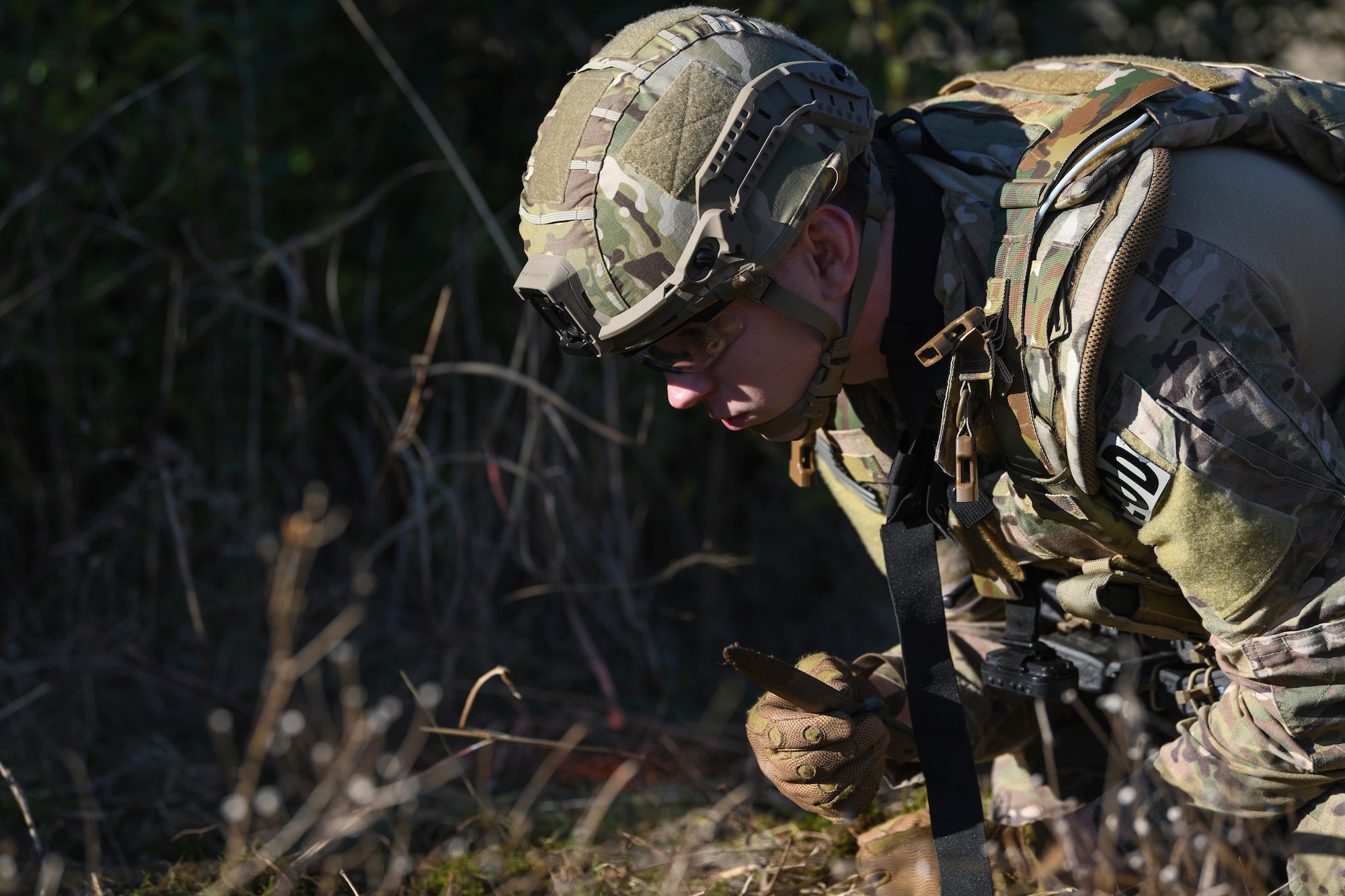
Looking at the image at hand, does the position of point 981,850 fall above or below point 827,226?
below

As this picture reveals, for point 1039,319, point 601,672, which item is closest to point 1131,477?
point 1039,319

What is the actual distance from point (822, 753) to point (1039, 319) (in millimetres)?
810

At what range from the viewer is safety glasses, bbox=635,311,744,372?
185 centimetres

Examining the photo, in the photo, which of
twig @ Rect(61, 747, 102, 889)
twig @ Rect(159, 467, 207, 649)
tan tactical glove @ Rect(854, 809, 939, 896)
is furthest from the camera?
twig @ Rect(159, 467, 207, 649)

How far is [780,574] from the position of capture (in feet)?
13.9

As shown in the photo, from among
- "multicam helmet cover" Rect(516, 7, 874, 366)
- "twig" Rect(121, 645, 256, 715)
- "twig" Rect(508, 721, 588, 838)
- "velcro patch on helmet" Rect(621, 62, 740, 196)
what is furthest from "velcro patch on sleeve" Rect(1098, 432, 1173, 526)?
"twig" Rect(121, 645, 256, 715)

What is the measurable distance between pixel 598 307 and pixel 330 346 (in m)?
1.34

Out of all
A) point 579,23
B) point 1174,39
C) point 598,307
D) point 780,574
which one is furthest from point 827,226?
point 1174,39

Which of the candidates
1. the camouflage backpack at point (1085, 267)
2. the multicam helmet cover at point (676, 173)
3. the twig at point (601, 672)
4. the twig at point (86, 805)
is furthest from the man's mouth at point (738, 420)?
the twig at point (86, 805)

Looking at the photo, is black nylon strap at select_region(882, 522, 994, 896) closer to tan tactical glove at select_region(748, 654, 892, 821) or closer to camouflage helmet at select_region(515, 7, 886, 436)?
tan tactical glove at select_region(748, 654, 892, 821)

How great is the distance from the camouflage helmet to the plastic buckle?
0.77 meters

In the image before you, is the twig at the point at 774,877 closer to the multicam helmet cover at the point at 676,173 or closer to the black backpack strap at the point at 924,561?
the black backpack strap at the point at 924,561

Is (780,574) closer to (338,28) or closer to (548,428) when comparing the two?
(548,428)

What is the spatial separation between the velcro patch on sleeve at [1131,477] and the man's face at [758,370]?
1.60ft
